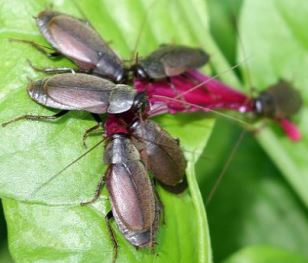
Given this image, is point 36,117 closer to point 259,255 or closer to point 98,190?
point 98,190

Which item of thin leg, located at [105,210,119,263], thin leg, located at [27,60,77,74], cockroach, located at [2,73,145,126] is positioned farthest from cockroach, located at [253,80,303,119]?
thin leg, located at [105,210,119,263]

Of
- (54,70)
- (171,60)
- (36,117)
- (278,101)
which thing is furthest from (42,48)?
Answer: (278,101)

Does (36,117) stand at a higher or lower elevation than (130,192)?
higher

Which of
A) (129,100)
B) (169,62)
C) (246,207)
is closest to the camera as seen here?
(129,100)

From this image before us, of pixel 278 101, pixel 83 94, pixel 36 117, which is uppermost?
pixel 36 117

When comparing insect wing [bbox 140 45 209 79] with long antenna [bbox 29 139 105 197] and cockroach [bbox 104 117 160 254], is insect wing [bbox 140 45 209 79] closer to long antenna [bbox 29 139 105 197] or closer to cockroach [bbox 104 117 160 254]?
cockroach [bbox 104 117 160 254]

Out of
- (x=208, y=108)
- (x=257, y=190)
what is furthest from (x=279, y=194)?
(x=208, y=108)

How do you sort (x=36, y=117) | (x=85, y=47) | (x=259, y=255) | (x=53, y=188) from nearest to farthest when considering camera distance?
(x=53, y=188) < (x=36, y=117) < (x=85, y=47) < (x=259, y=255)

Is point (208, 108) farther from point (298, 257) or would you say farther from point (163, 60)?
point (298, 257)
